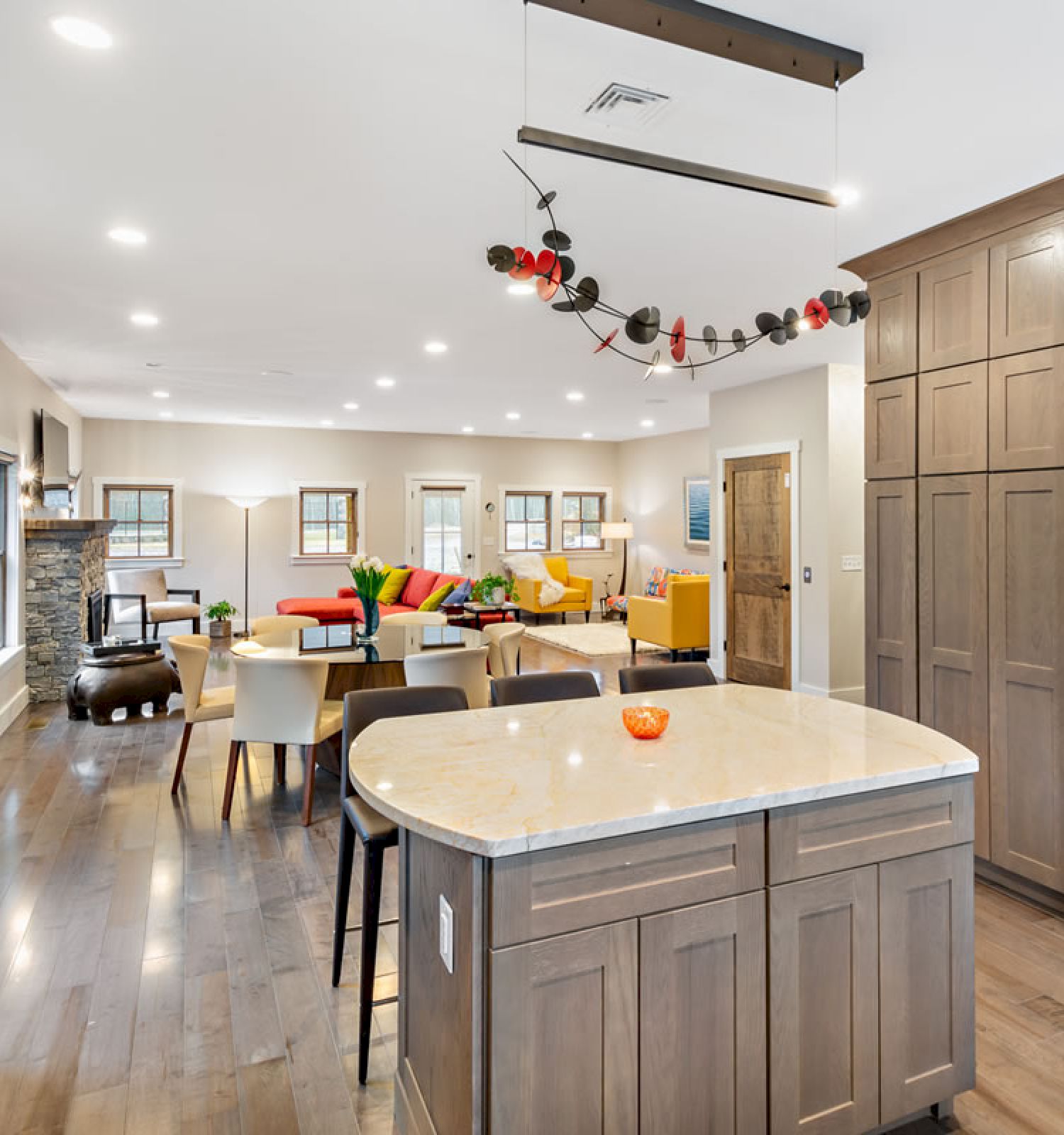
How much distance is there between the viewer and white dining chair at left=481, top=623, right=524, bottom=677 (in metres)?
4.66

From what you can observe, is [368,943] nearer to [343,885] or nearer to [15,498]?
[343,885]

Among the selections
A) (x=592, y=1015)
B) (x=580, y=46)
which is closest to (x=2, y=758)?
(x=592, y=1015)

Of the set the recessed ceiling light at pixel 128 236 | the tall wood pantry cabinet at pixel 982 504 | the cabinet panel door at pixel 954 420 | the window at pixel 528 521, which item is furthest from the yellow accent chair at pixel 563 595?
the cabinet panel door at pixel 954 420

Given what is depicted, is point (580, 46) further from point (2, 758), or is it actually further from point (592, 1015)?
point (2, 758)

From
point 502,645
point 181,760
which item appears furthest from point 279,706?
point 502,645

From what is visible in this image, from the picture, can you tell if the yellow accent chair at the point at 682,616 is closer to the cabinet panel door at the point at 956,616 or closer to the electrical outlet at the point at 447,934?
the cabinet panel door at the point at 956,616

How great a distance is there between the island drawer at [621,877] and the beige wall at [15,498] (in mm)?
5379

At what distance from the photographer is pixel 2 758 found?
4762 mm

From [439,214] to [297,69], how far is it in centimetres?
112

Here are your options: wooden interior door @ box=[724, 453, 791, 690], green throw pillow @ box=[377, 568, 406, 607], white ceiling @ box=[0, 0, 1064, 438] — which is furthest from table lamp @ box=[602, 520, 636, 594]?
white ceiling @ box=[0, 0, 1064, 438]

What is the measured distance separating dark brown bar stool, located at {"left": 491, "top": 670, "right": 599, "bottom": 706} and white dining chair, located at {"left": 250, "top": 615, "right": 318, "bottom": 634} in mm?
3026

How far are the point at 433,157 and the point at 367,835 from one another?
2.30m

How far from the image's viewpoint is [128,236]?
3.50 meters

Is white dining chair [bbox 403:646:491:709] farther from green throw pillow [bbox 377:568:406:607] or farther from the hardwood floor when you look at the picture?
green throw pillow [bbox 377:568:406:607]
